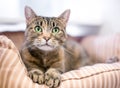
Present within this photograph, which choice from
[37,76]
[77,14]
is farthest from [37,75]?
[77,14]

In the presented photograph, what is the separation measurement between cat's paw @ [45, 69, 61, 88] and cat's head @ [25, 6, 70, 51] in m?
0.10

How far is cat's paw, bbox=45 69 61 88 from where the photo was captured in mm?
896

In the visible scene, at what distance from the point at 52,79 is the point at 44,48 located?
0.41ft

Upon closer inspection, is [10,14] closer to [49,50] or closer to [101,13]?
[49,50]

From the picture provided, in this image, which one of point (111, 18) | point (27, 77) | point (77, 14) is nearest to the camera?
point (27, 77)

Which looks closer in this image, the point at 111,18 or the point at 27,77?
the point at 27,77

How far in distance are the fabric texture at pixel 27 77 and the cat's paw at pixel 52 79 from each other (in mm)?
18

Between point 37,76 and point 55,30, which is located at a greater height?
point 55,30

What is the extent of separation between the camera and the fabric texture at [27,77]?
0.89 m

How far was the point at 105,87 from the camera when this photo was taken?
104 centimetres

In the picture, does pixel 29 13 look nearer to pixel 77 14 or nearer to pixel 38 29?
pixel 38 29

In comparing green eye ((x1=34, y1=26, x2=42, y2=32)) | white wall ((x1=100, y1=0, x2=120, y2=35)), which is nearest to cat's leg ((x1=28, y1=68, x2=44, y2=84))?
green eye ((x1=34, y1=26, x2=42, y2=32))

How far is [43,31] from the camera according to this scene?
3.05 feet

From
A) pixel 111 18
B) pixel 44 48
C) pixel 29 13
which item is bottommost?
pixel 111 18
